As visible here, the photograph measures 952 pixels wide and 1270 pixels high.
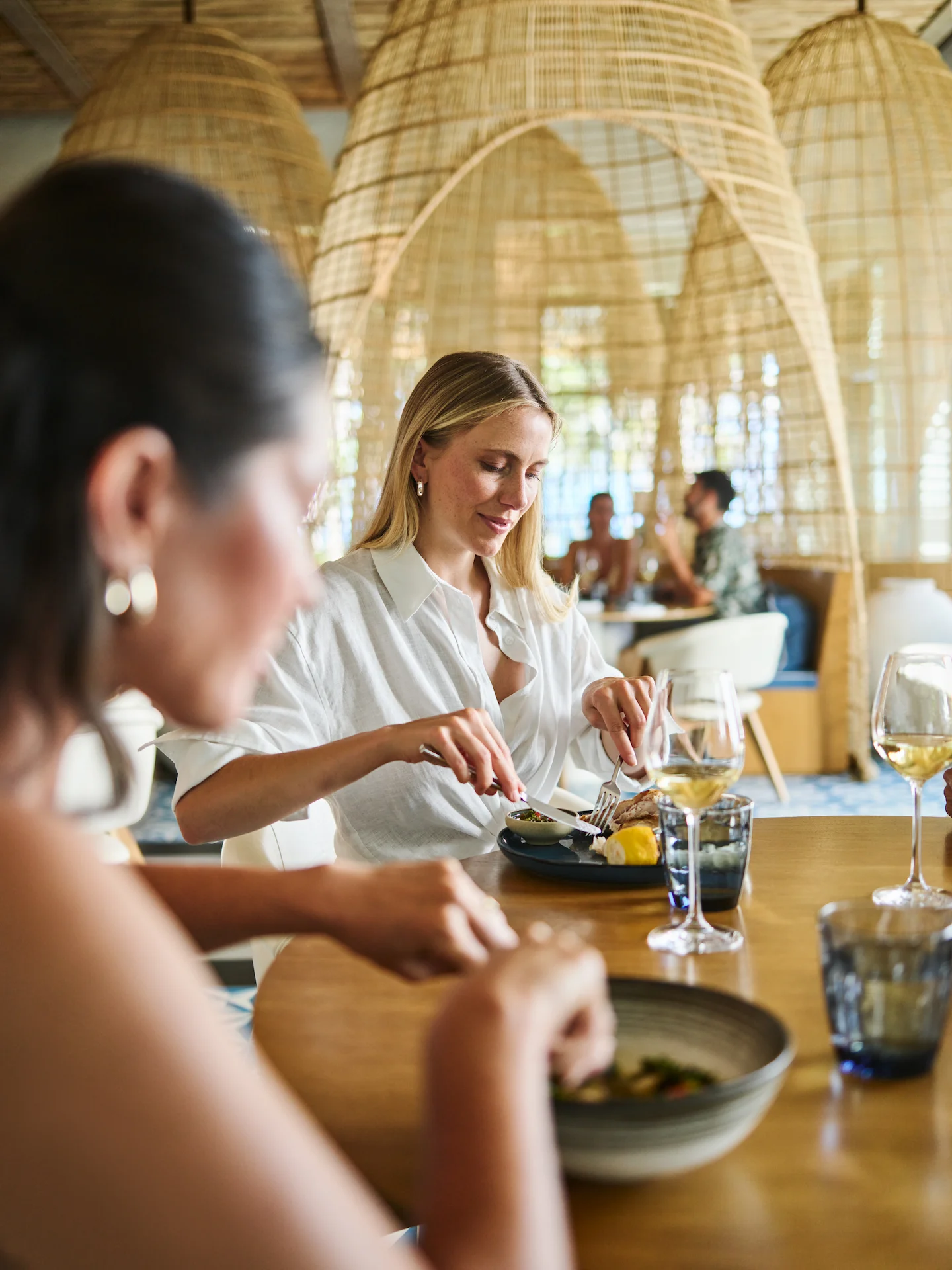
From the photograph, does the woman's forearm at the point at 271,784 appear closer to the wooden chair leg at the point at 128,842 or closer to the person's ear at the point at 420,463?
the person's ear at the point at 420,463

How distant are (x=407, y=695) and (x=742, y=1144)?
1.19 meters

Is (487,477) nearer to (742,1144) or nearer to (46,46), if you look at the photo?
(742,1144)

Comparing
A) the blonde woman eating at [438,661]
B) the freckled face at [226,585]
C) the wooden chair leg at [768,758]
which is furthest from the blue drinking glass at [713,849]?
the wooden chair leg at [768,758]

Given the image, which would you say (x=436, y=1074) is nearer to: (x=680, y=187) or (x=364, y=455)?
(x=364, y=455)

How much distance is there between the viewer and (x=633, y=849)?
129cm

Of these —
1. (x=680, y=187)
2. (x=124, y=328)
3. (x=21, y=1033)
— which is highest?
(x=680, y=187)

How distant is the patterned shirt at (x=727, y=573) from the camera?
5719 mm

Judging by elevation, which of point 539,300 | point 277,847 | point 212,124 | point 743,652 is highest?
point 212,124

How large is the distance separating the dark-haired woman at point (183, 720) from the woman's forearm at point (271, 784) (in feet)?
2.52

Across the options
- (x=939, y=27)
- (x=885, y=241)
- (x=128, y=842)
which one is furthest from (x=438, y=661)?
(x=885, y=241)

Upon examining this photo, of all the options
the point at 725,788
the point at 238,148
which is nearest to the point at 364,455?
the point at 238,148

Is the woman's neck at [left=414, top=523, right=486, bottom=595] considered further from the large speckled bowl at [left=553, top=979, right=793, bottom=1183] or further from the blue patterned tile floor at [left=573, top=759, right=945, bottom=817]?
the blue patterned tile floor at [left=573, top=759, right=945, bottom=817]

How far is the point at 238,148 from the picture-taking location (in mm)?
5500

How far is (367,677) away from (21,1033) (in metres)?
1.38
